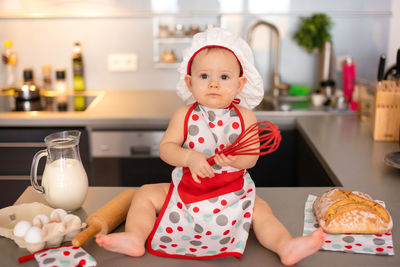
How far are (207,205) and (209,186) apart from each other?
0.17 ft

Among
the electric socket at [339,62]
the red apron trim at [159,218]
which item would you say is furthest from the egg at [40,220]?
the electric socket at [339,62]

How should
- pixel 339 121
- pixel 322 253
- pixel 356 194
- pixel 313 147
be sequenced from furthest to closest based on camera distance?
1. pixel 339 121
2. pixel 313 147
3. pixel 356 194
4. pixel 322 253

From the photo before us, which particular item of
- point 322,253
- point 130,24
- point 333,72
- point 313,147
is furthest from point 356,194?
point 130,24

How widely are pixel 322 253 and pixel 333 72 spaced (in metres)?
1.95

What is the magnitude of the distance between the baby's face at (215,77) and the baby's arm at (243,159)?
66mm

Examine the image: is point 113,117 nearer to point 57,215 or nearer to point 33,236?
point 57,215

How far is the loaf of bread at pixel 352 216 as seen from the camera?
106cm

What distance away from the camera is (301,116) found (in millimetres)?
2303

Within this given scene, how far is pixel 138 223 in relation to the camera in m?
1.06

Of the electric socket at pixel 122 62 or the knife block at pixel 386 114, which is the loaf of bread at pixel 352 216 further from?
the electric socket at pixel 122 62

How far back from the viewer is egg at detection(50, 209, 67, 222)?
1057 millimetres

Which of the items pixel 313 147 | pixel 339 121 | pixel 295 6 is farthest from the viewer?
pixel 295 6

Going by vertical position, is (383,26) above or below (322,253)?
above

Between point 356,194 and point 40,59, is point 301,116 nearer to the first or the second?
point 356,194
